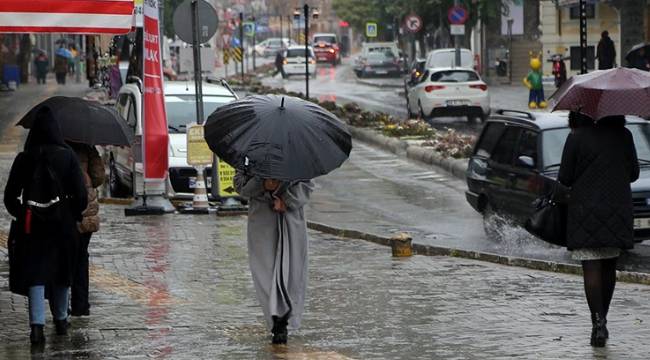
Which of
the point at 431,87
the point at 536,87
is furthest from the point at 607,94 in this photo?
the point at 536,87

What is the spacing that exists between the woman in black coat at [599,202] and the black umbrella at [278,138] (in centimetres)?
151

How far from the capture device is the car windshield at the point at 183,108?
72.6ft

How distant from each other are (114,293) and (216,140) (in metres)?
2.98

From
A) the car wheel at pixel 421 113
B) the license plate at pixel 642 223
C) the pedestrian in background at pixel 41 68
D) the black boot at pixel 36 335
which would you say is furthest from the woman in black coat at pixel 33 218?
the pedestrian in background at pixel 41 68

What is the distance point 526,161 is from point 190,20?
5648mm

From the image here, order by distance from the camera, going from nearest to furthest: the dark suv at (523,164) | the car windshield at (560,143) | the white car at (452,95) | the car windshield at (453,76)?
the dark suv at (523,164) → the car windshield at (560,143) → the white car at (452,95) → the car windshield at (453,76)

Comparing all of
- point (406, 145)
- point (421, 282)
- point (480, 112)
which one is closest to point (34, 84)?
point (480, 112)

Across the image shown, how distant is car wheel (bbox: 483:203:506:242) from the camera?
17391mm

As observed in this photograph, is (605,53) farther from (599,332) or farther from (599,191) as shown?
(599,332)

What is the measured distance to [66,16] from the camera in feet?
37.6

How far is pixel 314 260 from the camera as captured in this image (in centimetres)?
1497

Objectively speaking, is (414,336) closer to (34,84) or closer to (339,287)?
(339,287)

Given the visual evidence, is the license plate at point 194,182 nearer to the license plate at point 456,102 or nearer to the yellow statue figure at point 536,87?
the license plate at point 456,102

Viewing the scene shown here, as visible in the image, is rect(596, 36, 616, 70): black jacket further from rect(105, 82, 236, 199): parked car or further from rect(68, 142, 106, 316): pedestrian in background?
rect(68, 142, 106, 316): pedestrian in background
